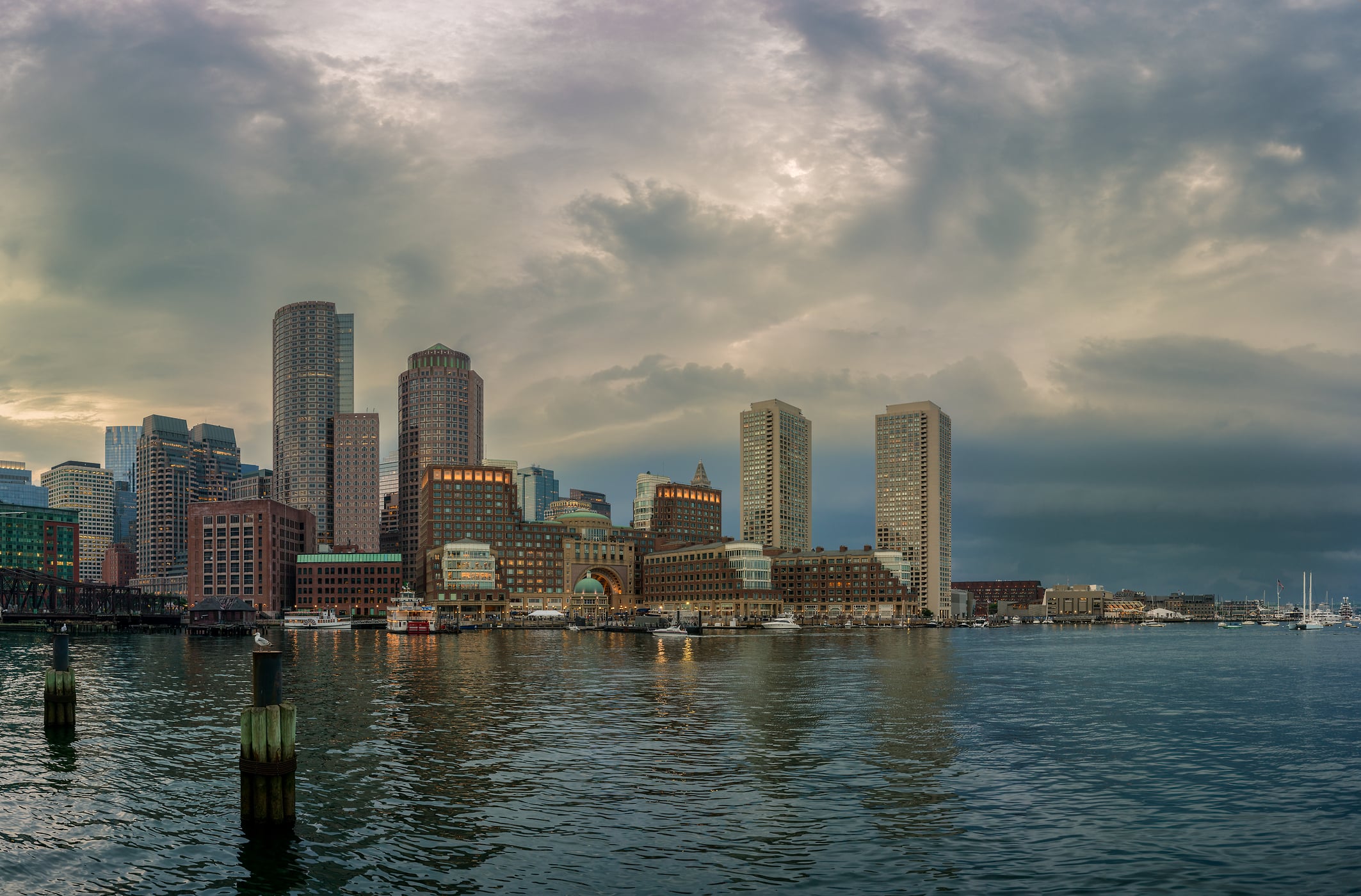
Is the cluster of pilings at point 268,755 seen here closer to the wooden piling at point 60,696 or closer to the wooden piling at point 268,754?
the wooden piling at point 268,754

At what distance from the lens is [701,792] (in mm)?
42406

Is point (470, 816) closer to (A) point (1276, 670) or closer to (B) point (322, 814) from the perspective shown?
(B) point (322, 814)

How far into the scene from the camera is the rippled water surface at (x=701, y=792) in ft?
103

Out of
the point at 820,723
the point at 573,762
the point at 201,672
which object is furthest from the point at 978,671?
the point at 201,672

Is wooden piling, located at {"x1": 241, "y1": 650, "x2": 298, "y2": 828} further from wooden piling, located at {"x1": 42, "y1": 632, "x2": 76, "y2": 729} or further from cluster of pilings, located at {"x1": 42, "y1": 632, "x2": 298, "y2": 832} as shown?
wooden piling, located at {"x1": 42, "y1": 632, "x2": 76, "y2": 729}

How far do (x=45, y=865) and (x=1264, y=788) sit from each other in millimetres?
48184

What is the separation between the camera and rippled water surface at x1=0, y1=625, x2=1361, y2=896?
31.3 metres

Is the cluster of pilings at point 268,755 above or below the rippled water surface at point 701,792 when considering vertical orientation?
above

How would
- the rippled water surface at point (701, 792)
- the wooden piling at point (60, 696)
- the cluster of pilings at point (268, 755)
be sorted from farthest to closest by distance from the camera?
the wooden piling at point (60, 696)
the cluster of pilings at point (268, 755)
the rippled water surface at point (701, 792)

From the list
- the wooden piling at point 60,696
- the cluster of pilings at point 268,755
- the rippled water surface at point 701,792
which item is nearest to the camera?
the rippled water surface at point 701,792

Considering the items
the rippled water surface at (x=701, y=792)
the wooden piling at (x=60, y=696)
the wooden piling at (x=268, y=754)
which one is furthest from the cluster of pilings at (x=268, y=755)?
the wooden piling at (x=60, y=696)

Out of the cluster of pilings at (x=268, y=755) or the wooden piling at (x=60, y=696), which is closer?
Result: the cluster of pilings at (x=268, y=755)

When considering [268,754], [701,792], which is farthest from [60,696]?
[701,792]

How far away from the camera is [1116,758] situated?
52.1m
